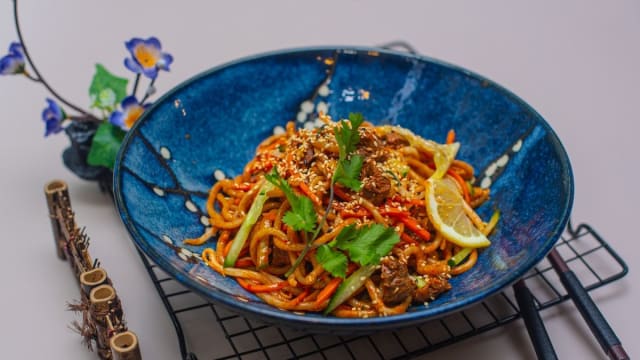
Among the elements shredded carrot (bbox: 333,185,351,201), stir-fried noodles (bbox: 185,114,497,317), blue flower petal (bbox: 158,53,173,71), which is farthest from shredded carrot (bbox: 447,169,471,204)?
blue flower petal (bbox: 158,53,173,71)

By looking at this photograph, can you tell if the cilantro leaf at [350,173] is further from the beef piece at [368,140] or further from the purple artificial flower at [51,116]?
the purple artificial flower at [51,116]

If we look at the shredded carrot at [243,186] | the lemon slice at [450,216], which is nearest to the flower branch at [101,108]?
the shredded carrot at [243,186]

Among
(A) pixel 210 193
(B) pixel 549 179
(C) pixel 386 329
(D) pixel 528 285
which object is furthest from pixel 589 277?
(A) pixel 210 193

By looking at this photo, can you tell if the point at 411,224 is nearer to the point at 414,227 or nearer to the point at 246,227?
the point at 414,227

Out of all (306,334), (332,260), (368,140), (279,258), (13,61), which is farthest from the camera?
(13,61)

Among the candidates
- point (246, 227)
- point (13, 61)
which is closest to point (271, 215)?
point (246, 227)

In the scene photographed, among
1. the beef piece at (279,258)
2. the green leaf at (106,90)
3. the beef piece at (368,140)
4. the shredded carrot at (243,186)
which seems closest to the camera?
the beef piece at (279,258)
